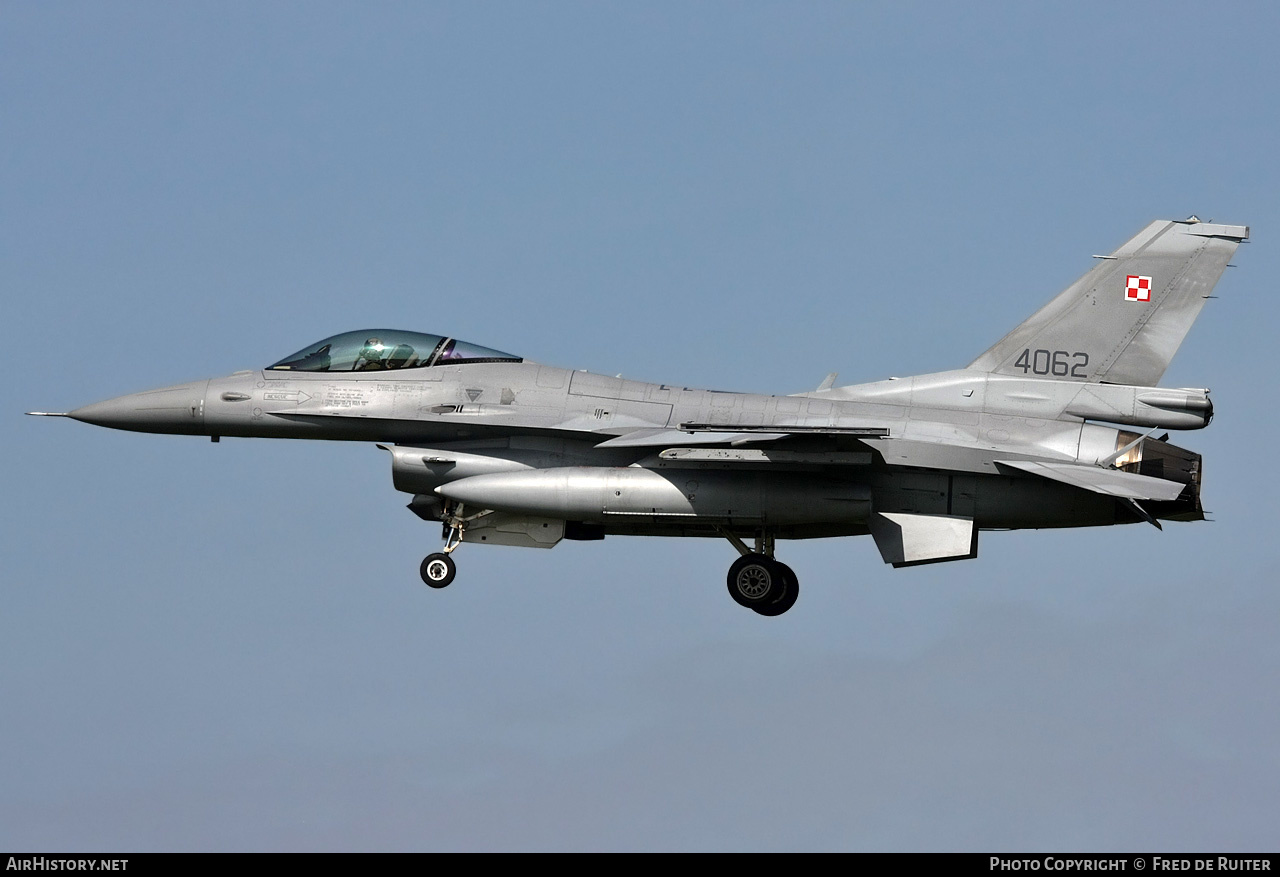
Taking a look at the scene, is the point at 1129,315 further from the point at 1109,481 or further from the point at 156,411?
the point at 156,411

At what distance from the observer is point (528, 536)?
23500 millimetres

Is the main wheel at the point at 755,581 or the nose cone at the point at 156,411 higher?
the nose cone at the point at 156,411

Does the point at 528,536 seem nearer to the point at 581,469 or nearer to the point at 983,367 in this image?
the point at 581,469

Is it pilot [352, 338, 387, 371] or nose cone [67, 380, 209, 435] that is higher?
pilot [352, 338, 387, 371]

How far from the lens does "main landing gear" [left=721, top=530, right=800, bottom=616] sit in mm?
23125

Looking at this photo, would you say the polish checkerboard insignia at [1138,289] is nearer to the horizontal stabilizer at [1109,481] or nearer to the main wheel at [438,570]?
the horizontal stabilizer at [1109,481]

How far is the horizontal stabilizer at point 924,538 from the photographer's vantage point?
22.3 meters

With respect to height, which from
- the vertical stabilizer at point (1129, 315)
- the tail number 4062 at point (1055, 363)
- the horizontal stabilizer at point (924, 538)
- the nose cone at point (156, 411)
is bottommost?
the horizontal stabilizer at point (924, 538)

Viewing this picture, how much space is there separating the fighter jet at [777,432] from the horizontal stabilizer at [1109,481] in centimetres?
3

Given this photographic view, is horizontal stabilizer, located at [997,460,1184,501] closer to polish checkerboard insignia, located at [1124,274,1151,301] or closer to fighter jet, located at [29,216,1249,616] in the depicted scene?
fighter jet, located at [29,216,1249,616]

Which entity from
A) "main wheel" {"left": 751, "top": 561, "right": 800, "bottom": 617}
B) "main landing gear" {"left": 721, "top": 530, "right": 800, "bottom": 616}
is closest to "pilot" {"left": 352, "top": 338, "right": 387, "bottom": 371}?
"main landing gear" {"left": 721, "top": 530, "right": 800, "bottom": 616}

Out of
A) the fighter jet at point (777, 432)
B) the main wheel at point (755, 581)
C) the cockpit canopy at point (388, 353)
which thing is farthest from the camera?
the cockpit canopy at point (388, 353)

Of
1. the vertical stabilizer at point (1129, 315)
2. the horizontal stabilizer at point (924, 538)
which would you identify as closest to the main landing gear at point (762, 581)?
the horizontal stabilizer at point (924, 538)

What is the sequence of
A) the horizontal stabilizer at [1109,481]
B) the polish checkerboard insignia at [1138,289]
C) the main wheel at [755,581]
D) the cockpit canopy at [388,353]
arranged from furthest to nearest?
the cockpit canopy at [388,353] → the polish checkerboard insignia at [1138,289] → the main wheel at [755,581] → the horizontal stabilizer at [1109,481]
